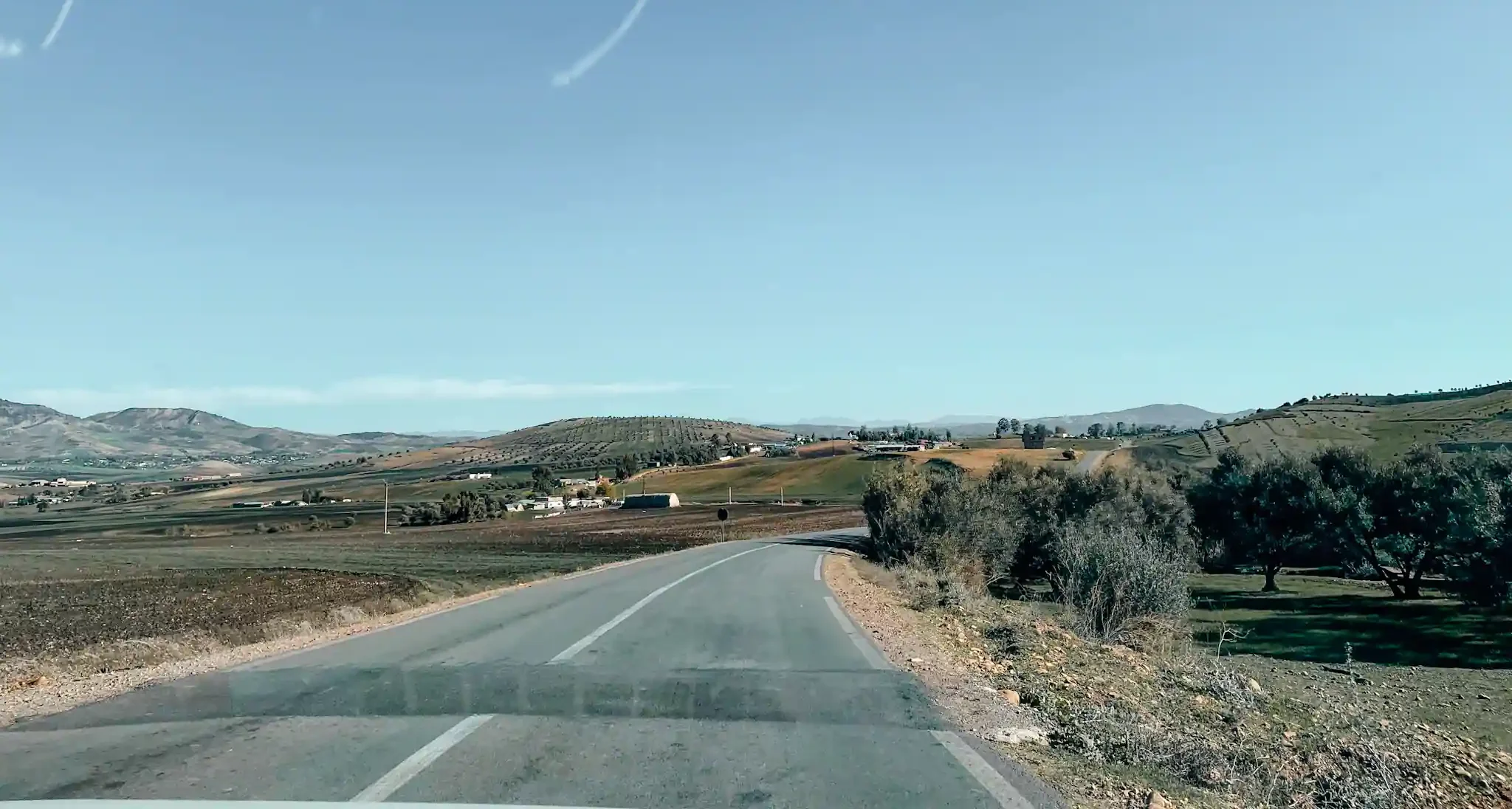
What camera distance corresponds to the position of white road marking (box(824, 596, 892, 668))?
1217 cm

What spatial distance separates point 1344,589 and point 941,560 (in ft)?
99.5

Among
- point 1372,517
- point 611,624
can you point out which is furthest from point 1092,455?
point 611,624

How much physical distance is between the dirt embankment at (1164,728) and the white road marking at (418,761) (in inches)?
160

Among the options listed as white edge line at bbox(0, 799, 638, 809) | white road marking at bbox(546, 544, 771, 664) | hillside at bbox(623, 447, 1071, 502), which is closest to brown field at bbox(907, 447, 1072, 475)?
hillside at bbox(623, 447, 1071, 502)

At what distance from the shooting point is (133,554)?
56219 millimetres

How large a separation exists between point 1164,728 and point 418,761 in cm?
646

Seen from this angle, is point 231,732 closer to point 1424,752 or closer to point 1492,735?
point 1424,752

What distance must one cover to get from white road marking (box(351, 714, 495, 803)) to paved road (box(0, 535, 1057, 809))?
23 mm

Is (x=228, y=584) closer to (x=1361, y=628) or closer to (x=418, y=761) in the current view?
(x=418, y=761)

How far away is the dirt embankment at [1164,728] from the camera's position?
24.8ft

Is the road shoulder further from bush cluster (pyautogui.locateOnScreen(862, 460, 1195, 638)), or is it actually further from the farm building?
the farm building

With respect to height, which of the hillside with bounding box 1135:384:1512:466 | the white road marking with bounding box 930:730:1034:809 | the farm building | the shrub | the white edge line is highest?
the hillside with bounding box 1135:384:1512:466

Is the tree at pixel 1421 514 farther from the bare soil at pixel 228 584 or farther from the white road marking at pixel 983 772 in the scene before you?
the white road marking at pixel 983 772

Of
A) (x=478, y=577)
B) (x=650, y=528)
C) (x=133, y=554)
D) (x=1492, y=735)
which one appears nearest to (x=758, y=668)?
(x=1492, y=735)
